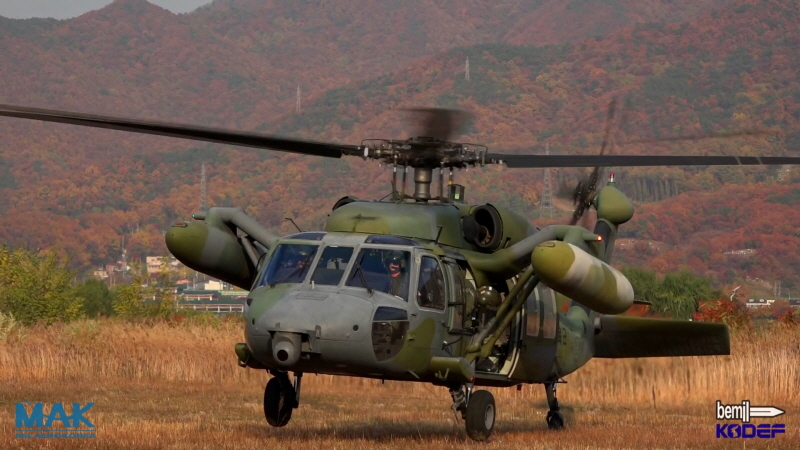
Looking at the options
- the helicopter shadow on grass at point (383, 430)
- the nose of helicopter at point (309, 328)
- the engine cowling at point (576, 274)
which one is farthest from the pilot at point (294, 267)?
the engine cowling at point (576, 274)

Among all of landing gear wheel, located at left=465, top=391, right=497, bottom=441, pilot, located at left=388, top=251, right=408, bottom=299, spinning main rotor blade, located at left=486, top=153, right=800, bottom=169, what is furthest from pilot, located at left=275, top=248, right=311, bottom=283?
spinning main rotor blade, located at left=486, top=153, right=800, bottom=169

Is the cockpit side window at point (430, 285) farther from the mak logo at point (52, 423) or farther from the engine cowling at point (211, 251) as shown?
the mak logo at point (52, 423)

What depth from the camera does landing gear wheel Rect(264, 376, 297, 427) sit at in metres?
15.4

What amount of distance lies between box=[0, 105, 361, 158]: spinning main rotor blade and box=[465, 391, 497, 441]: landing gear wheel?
329 centimetres

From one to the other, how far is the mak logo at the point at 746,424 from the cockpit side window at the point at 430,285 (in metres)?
4.33

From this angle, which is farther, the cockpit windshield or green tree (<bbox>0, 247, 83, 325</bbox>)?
green tree (<bbox>0, 247, 83, 325</bbox>)

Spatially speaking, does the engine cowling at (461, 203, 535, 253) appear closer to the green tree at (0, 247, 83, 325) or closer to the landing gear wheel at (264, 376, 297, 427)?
the landing gear wheel at (264, 376, 297, 427)

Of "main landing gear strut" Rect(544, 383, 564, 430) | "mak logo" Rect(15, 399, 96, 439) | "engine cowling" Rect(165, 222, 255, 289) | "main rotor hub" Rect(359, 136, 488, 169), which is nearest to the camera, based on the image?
"mak logo" Rect(15, 399, 96, 439)

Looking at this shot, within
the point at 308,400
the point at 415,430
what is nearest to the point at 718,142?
the point at 308,400

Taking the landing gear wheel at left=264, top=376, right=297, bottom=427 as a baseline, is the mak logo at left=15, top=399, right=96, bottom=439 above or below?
below

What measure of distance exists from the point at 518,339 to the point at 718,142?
70609mm

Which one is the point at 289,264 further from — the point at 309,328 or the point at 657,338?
the point at 657,338

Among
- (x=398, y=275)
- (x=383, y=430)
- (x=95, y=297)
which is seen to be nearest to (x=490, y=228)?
(x=398, y=275)

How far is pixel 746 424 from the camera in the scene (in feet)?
59.7
